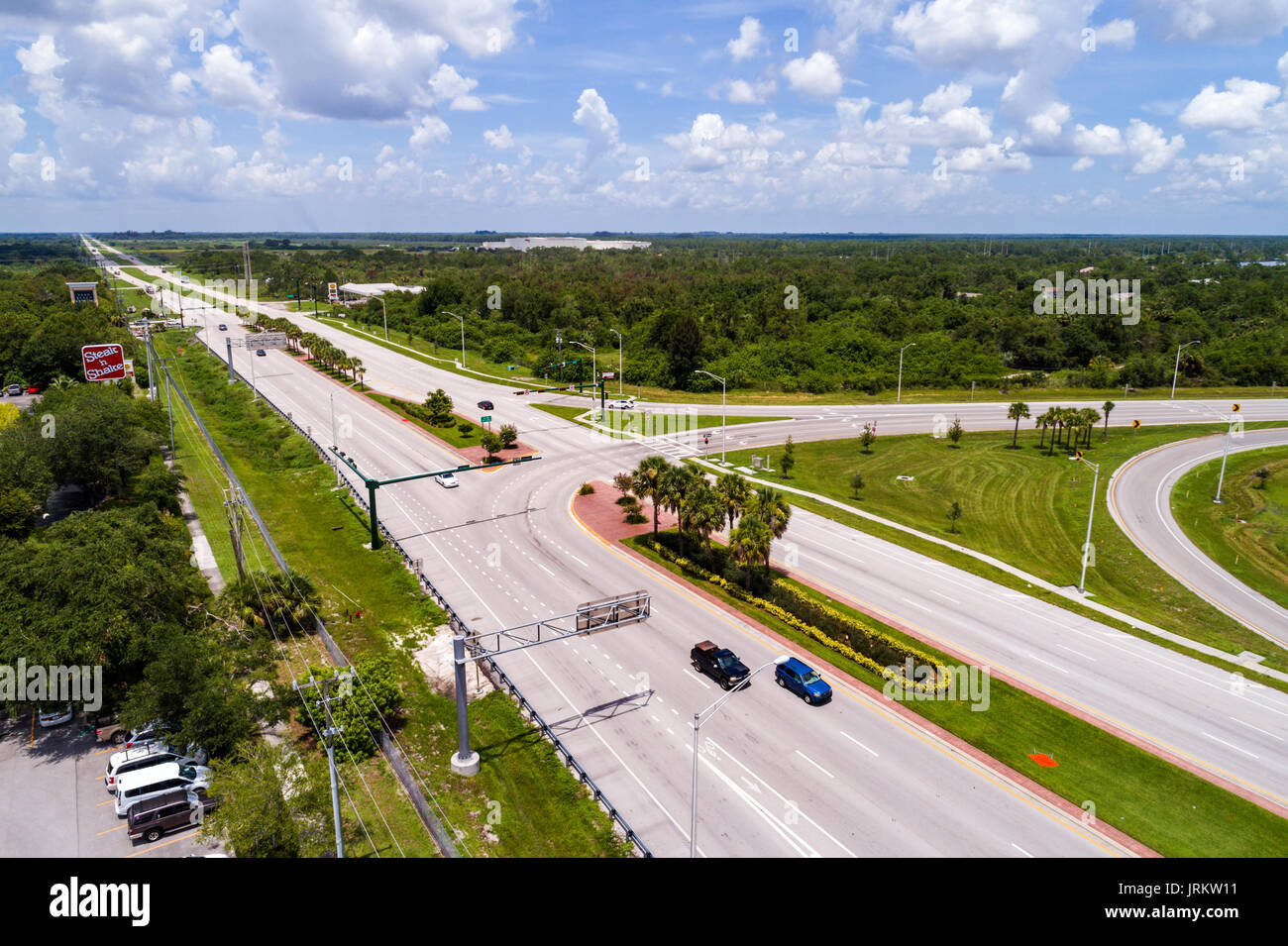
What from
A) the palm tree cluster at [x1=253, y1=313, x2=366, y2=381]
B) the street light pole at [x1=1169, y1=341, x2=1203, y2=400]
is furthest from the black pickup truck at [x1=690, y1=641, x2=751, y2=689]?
the street light pole at [x1=1169, y1=341, x2=1203, y2=400]

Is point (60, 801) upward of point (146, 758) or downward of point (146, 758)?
downward

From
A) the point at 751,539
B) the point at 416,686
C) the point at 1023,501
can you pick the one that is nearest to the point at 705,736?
the point at 751,539

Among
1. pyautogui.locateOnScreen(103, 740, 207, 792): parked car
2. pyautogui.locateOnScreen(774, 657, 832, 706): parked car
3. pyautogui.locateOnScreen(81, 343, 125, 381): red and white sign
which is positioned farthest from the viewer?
pyautogui.locateOnScreen(81, 343, 125, 381): red and white sign

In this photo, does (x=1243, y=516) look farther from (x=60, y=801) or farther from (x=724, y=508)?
(x=60, y=801)

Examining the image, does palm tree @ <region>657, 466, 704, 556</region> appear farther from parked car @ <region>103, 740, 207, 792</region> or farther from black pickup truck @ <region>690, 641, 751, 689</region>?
parked car @ <region>103, 740, 207, 792</region>

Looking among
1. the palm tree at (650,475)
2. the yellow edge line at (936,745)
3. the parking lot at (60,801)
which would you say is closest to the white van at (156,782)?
the parking lot at (60,801)

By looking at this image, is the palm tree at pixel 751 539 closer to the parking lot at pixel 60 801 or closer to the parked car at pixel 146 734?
the parking lot at pixel 60 801

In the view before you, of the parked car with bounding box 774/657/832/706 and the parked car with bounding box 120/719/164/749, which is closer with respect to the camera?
the parked car with bounding box 120/719/164/749
